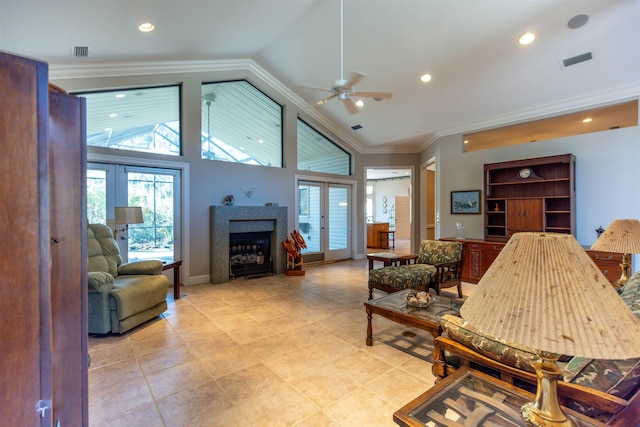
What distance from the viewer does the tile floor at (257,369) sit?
1.88 m

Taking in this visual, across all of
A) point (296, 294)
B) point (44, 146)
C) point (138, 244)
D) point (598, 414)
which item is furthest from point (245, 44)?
point (598, 414)

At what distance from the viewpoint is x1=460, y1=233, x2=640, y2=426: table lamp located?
0.65 m

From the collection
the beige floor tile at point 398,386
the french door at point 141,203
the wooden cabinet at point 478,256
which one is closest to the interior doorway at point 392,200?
the wooden cabinet at point 478,256

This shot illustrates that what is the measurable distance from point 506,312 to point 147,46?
5.15 m

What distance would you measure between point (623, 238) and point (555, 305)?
7.40 feet

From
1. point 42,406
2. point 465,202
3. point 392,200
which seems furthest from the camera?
point 392,200

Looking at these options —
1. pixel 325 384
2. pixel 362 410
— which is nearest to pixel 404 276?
pixel 325 384

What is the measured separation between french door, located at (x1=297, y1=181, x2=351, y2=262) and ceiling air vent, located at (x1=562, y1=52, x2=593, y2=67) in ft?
15.7

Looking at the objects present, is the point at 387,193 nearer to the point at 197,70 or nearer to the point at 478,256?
the point at 478,256

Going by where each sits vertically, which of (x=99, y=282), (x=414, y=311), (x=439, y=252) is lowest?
(x=414, y=311)

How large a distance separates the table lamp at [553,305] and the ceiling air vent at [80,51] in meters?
4.99

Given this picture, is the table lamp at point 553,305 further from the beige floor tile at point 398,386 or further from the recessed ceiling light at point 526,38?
the recessed ceiling light at point 526,38

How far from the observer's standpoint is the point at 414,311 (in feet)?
8.71

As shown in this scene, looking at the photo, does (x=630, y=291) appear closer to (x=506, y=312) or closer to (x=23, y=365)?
(x=506, y=312)
